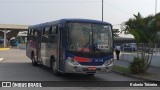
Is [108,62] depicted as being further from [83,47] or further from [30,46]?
[30,46]

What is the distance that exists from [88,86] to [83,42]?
2540mm

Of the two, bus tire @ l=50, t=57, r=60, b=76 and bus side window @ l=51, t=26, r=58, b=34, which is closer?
bus tire @ l=50, t=57, r=60, b=76

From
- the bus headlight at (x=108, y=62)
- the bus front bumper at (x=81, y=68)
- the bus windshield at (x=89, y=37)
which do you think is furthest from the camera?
the bus headlight at (x=108, y=62)

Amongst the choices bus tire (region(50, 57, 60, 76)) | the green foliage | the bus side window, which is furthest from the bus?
the green foliage

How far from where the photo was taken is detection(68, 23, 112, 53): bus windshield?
1667 cm

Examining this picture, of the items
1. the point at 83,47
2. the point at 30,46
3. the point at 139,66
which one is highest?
the point at 83,47

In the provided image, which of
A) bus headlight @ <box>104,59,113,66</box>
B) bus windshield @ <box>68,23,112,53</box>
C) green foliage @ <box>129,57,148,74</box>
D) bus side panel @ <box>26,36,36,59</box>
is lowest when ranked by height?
green foliage @ <box>129,57,148,74</box>

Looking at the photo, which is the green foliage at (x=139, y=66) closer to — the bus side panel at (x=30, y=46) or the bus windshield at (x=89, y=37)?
A: the bus windshield at (x=89, y=37)

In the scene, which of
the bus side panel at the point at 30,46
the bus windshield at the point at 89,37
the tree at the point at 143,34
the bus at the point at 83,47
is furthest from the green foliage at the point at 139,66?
the bus side panel at the point at 30,46

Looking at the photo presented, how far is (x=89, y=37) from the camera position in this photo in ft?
55.3

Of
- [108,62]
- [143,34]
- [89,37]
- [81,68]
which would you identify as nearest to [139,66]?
[143,34]

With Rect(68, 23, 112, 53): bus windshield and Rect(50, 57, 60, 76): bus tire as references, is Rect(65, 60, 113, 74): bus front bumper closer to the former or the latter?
Rect(68, 23, 112, 53): bus windshield

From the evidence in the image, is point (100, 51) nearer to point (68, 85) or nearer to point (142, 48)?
point (68, 85)

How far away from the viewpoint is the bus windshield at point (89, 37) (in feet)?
54.7
